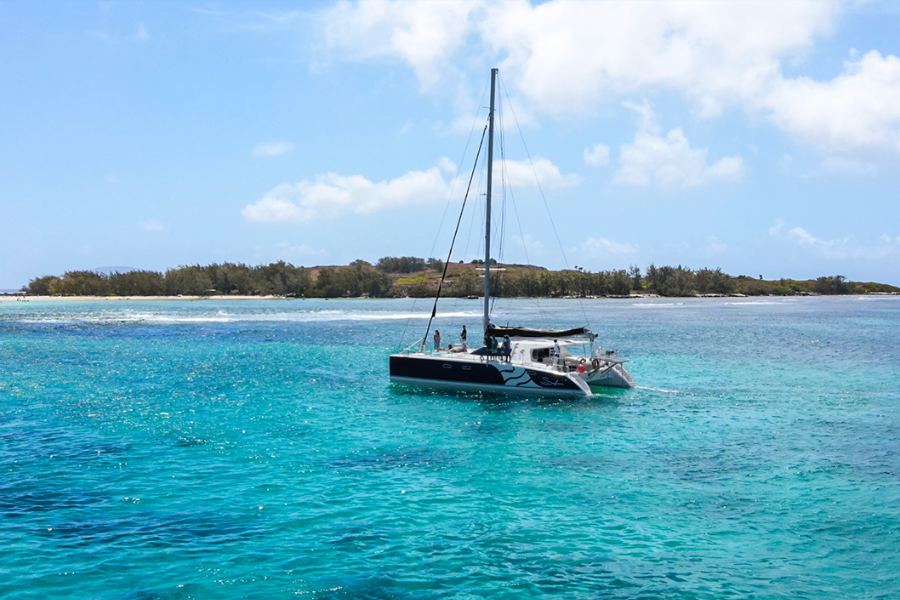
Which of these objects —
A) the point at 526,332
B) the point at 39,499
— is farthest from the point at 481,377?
the point at 39,499

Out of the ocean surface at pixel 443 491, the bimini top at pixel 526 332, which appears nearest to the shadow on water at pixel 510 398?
the ocean surface at pixel 443 491

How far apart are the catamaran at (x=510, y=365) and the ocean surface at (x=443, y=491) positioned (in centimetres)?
103

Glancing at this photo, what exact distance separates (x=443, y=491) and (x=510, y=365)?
14632 mm

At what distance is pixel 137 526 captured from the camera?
14.8 m

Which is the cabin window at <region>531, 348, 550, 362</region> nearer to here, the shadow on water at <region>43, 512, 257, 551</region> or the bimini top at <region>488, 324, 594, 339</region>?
the bimini top at <region>488, 324, 594, 339</region>

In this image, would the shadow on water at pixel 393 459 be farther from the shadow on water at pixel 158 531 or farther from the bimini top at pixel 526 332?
the bimini top at pixel 526 332

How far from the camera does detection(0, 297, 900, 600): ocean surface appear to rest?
12.5 meters

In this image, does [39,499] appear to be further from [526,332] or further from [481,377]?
[526,332]

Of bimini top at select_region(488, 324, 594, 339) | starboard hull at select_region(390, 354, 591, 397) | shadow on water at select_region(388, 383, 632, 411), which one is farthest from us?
bimini top at select_region(488, 324, 594, 339)

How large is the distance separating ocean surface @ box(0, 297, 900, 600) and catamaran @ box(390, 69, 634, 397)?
1026 mm

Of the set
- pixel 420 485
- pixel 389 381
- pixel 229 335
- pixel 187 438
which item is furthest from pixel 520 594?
pixel 229 335

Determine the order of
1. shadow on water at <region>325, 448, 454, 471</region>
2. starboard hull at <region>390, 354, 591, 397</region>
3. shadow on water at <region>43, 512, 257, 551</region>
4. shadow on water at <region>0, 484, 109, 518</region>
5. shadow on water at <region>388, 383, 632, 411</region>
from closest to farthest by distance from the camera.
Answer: shadow on water at <region>43, 512, 257, 551</region> < shadow on water at <region>0, 484, 109, 518</region> < shadow on water at <region>325, 448, 454, 471</region> < shadow on water at <region>388, 383, 632, 411</region> < starboard hull at <region>390, 354, 591, 397</region>

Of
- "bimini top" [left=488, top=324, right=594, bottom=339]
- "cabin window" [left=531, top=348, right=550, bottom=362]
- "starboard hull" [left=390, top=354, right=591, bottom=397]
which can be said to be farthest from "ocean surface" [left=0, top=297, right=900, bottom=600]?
"bimini top" [left=488, top=324, right=594, bottom=339]

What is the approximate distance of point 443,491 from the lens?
17625 millimetres
